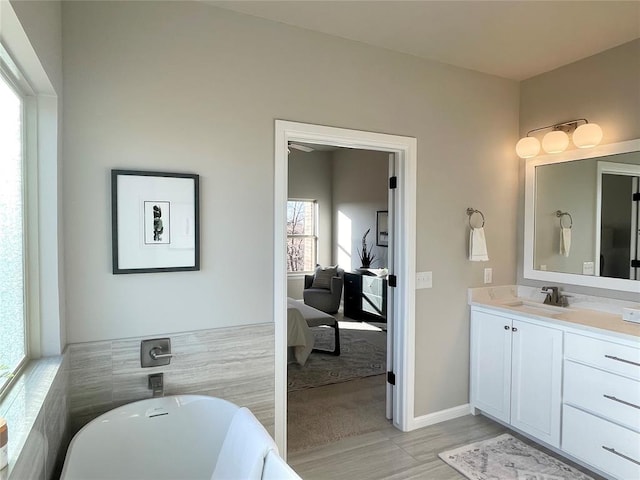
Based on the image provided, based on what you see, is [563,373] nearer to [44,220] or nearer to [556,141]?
[556,141]

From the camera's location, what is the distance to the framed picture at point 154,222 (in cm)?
209

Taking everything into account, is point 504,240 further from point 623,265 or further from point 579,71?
point 579,71

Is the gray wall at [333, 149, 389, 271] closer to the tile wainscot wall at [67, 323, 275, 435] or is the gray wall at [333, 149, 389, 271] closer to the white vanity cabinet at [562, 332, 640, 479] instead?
the white vanity cabinet at [562, 332, 640, 479]

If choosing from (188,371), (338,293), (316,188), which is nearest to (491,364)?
(188,371)

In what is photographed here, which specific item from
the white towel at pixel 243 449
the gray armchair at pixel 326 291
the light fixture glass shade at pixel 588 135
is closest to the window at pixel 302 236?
the gray armchair at pixel 326 291

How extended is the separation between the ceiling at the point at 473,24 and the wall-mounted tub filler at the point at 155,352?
1.88 metres

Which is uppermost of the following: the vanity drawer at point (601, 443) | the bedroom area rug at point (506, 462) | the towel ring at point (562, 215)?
the towel ring at point (562, 215)

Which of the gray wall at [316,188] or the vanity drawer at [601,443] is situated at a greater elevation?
the gray wall at [316,188]

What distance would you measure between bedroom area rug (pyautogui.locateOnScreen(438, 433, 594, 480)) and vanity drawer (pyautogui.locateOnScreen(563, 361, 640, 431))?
0.41m

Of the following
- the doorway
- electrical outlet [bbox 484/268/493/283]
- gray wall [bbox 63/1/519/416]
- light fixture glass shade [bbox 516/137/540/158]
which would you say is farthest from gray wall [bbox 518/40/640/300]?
the doorway

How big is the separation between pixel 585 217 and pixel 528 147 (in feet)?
2.21

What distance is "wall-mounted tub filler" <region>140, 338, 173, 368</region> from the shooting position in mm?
2160

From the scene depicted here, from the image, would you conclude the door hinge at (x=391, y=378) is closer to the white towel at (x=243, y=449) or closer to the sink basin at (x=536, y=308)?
the sink basin at (x=536, y=308)

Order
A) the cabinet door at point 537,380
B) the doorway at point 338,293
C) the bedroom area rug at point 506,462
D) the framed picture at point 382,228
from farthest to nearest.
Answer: the framed picture at point 382,228 < the doorway at point 338,293 < the cabinet door at point 537,380 < the bedroom area rug at point 506,462
